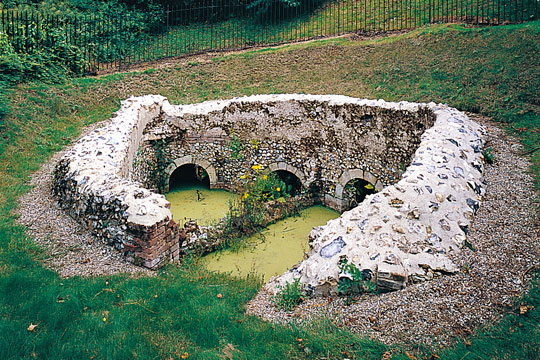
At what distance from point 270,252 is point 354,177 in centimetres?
320

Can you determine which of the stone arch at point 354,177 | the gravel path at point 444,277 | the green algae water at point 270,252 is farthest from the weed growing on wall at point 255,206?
the gravel path at point 444,277

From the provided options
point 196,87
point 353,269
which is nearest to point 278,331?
point 353,269

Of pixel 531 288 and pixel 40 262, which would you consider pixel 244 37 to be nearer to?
pixel 40 262

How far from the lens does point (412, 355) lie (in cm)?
371

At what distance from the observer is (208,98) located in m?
13.9

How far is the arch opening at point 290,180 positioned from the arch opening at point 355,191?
59.3 inches

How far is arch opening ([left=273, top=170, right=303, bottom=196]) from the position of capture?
12344 mm

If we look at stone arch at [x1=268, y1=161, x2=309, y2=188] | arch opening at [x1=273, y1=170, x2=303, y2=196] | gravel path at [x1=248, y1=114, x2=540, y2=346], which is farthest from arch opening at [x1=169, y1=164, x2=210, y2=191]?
gravel path at [x1=248, y1=114, x2=540, y2=346]

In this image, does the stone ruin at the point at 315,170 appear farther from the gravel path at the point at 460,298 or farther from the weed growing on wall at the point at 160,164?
the gravel path at the point at 460,298

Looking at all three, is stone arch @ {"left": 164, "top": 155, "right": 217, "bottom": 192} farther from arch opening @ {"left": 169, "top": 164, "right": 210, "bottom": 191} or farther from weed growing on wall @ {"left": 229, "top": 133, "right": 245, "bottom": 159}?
weed growing on wall @ {"left": 229, "top": 133, "right": 245, "bottom": 159}

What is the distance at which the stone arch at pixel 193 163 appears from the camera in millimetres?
11977

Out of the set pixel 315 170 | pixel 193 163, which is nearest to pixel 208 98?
pixel 193 163

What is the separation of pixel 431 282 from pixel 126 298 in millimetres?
3414

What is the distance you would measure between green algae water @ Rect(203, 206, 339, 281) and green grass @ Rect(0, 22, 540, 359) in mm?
1879
